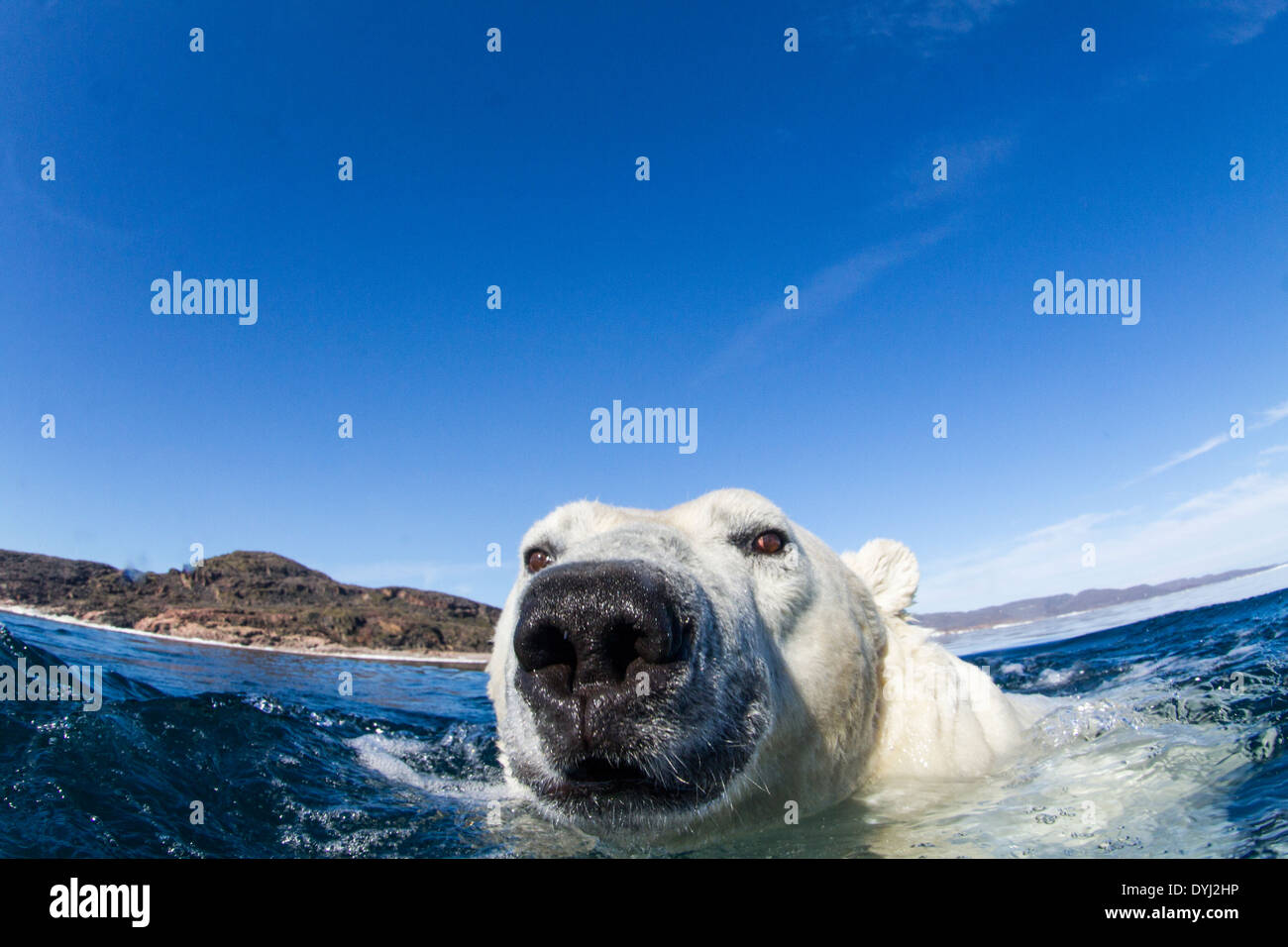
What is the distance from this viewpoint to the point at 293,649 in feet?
107

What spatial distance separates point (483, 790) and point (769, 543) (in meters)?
3.78

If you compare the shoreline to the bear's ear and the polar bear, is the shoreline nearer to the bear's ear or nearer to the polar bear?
the bear's ear

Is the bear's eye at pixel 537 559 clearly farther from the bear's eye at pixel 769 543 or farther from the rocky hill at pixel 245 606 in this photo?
the rocky hill at pixel 245 606

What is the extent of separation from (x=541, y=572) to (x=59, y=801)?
4284mm

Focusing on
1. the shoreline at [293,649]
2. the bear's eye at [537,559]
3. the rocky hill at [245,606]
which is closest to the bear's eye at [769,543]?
the bear's eye at [537,559]

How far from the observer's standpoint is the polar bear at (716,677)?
2.77 meters

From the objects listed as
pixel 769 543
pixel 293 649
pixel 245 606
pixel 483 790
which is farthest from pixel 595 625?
pixel 245 606

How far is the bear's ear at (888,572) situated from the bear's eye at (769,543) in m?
1.10

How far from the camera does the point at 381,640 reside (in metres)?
35.2

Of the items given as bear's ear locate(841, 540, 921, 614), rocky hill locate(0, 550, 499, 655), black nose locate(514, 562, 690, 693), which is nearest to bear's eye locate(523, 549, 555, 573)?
black nose locate(514, 562, 690, 693)

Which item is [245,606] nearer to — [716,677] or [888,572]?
[888,572]

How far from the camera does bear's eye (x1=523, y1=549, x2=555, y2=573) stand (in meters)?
4.54
